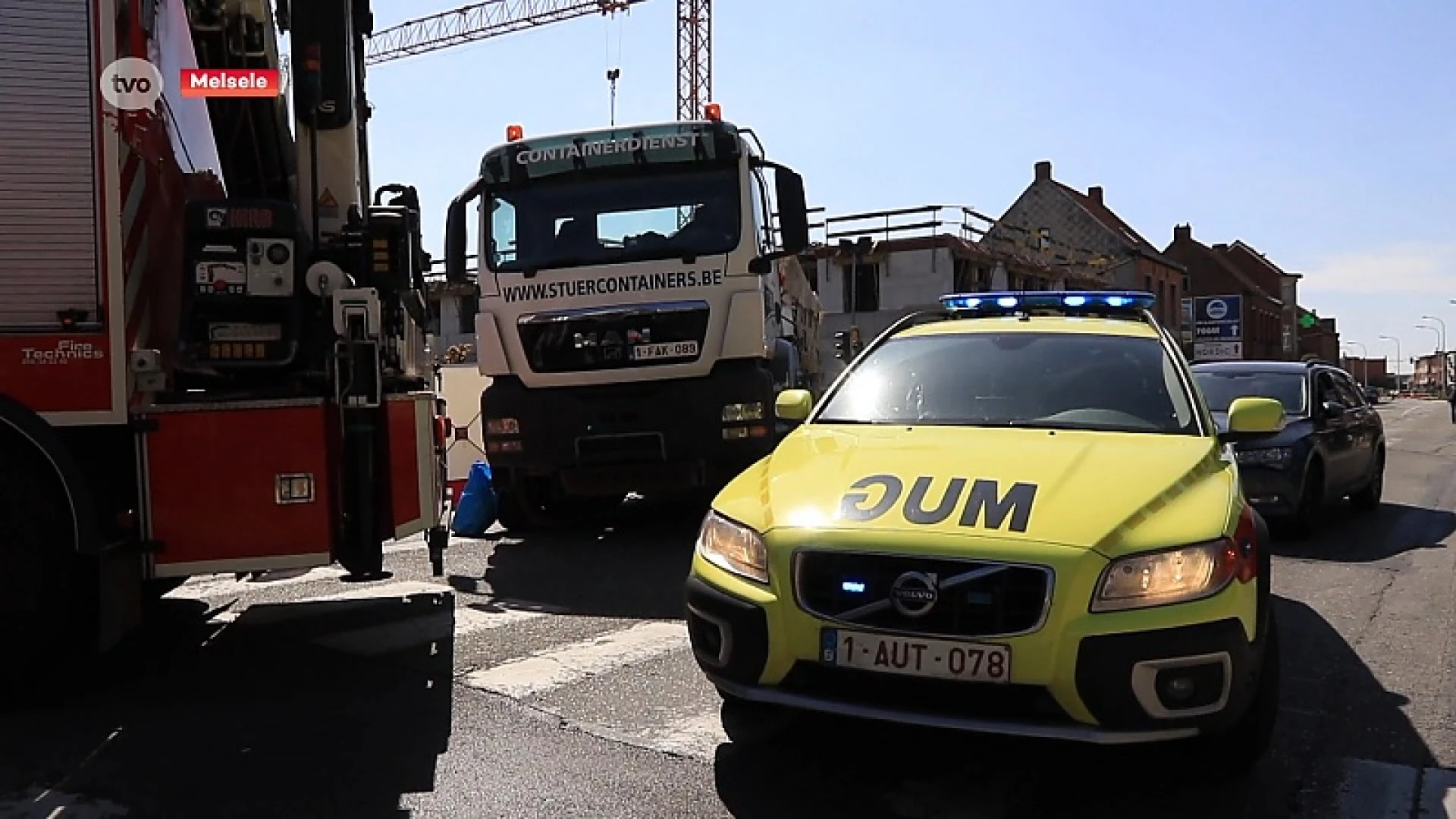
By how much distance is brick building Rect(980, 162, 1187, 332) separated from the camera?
177 feet

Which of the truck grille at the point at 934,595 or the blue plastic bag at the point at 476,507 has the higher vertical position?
the truck grille at the point at 934,595

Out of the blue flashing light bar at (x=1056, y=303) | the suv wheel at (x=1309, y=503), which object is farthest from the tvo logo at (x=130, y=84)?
the suv wheel at (x=1309, y=503)

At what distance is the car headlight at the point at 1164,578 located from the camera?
3424mm

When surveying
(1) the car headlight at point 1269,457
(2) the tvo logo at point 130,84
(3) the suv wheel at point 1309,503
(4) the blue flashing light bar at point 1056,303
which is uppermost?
(2) the tvo logo at point 130,84

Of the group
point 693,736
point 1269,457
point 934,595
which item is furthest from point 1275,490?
point 934,595

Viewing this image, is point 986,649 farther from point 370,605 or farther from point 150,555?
point 370,605

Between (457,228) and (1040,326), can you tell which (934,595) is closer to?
(1040,326)

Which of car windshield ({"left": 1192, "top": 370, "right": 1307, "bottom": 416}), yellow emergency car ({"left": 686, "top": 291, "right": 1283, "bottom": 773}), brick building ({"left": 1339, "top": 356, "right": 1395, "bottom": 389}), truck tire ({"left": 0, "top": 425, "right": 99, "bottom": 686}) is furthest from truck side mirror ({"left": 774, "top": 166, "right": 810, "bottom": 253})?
brick building ({"left": 1339, "top": 356, "right": 1395, "bottom": 389})

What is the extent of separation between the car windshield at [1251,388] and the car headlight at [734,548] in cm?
752

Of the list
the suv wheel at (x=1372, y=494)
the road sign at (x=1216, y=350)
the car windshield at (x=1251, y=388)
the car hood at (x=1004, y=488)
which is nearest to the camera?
the car hood at (x=1004, y=488)

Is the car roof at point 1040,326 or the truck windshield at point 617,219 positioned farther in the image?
the truck windshield at point 617,219

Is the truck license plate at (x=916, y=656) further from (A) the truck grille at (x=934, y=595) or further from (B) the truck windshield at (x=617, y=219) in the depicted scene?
(B) the truck windshield at (x=617, y=219)

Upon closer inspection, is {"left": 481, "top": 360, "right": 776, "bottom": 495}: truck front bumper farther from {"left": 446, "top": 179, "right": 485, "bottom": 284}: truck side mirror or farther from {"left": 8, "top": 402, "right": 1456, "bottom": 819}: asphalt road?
{"left": 8, "top": 402, "right": 1456, "bottom": 819}: asphalt road

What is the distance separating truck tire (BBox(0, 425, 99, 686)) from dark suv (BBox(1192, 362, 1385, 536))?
707 cm
